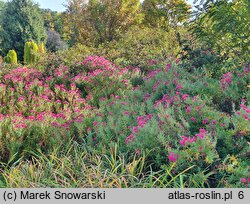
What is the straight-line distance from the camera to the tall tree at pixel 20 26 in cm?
2356

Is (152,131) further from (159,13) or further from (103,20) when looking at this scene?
(159,13)

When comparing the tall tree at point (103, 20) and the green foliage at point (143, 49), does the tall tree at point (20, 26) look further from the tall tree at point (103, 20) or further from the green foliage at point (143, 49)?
the green foliage at point (143, 49)

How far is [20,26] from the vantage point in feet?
76.9

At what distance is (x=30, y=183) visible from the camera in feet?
11.1

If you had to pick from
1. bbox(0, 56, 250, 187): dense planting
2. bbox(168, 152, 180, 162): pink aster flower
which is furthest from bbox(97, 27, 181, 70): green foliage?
bbox(168, 152, 180, 162): pink aster flower

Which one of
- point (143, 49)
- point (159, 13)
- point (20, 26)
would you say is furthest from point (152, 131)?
point (20, 26)

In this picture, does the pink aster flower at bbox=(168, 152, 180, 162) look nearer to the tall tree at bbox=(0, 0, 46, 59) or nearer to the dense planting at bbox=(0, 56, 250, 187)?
the dense planting at bbox=(0, 56, 250, 187)

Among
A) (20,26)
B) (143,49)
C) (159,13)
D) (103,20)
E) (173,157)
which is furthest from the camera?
(20,26)

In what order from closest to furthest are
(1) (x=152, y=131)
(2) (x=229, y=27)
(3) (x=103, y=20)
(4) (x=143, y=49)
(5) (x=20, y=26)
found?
(1) (x=152, y=131), (2) (x=229, y=27), (4) (x=143, y=49), (3) (x=103, y=20), (5) (x=20, y=26)

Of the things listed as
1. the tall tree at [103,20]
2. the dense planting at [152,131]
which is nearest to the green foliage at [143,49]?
the dense planting at [152,131]

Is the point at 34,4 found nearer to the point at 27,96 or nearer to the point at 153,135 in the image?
the point at 27,96

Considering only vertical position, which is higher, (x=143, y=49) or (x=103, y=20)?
(x=103, y=20)

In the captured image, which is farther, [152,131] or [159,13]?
[159,13]

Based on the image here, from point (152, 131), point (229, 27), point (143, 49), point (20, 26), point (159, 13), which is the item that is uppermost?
point (159, 13)
